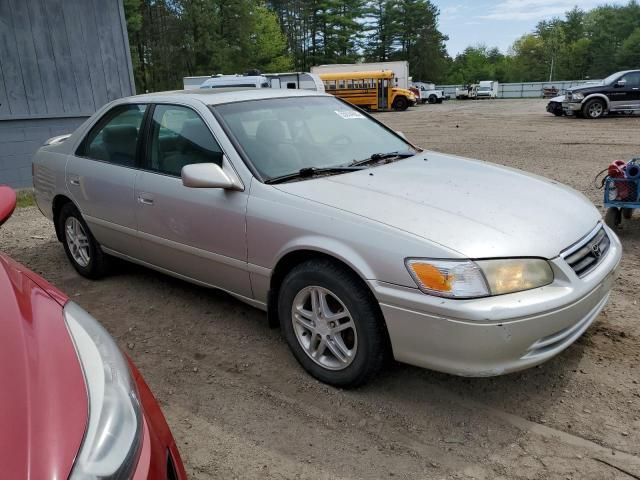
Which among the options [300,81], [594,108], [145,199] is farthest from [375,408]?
[300,81]

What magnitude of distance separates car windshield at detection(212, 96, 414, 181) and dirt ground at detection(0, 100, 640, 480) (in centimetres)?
117

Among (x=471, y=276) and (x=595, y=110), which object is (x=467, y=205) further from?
(x=595, y=110)

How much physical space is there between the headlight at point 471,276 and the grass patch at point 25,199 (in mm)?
7384

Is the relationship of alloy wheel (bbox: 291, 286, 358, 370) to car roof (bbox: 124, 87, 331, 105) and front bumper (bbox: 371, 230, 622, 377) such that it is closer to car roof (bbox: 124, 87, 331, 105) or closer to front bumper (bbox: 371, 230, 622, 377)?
front bumper (bbox: 371, 230, 622, 377)

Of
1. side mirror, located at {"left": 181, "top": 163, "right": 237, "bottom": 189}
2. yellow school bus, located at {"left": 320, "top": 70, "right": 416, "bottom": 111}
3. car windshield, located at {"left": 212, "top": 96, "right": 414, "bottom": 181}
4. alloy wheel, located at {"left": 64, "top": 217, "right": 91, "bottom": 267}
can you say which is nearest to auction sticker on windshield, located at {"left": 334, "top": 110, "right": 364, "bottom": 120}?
car windshield, located at {"left": 212, "top": 96, "right": 414, "bottom": 181}

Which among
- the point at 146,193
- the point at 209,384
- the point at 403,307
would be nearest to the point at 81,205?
the point at 146,193

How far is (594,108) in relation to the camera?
18641mm

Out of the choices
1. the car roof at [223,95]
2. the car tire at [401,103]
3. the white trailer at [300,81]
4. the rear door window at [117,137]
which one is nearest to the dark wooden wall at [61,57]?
the rear door window at [117,137]

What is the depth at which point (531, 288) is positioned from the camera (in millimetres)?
2355

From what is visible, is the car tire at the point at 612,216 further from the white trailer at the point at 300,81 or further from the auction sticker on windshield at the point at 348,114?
the white trailer at the point at 300,81

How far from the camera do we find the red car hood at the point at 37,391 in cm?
120

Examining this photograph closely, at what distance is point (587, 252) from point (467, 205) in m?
0.65

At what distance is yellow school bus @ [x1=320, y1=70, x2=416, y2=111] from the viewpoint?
1305 inches

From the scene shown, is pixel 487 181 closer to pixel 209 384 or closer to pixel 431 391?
pixel 431 391
